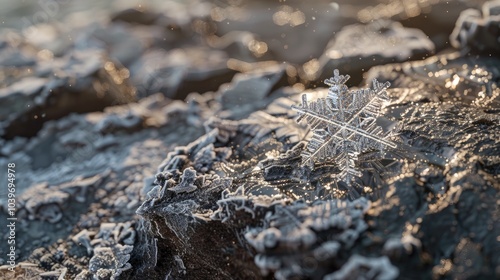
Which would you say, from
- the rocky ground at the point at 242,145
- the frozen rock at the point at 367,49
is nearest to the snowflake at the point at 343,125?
the rocky ground at the point at 242,145

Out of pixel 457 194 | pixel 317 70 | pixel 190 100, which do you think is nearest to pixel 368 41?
pixel 317 70

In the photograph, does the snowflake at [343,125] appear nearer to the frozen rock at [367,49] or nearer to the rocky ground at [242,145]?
the rocky ground at [242,145]

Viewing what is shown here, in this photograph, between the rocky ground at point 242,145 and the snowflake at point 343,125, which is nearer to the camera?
the rocky ground at point 242,145

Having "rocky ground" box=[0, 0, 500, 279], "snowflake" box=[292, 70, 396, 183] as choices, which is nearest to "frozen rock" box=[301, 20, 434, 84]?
"rocky ground" box=[0, 0, 500, 279]

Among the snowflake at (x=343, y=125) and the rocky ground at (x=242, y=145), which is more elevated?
the snowflake at (x=343, y=125)

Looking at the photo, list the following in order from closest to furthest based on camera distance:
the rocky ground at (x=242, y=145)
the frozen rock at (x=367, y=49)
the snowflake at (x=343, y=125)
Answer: the rocky ground at (x=242, y=145)
the snowflake at (x=343, y=125)
the frozen rock at (x=367, y=49)

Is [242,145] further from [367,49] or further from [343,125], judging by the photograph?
[367,49]
